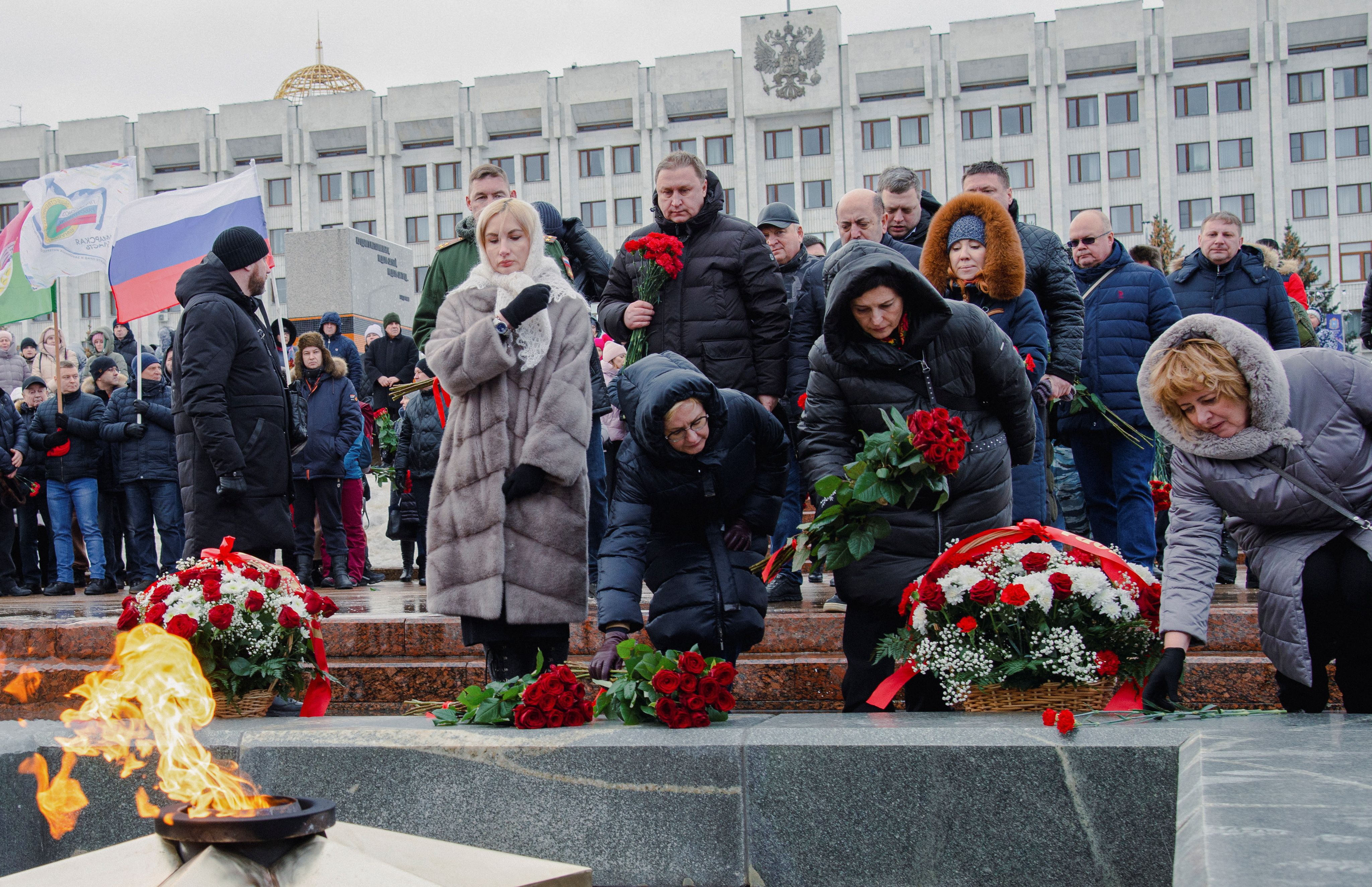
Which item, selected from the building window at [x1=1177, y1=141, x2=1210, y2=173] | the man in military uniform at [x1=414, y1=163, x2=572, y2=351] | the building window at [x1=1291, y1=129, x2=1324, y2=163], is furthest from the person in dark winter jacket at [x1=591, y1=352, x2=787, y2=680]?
the building window at [x1=1291, y1=129, x2=1324, y2=163]

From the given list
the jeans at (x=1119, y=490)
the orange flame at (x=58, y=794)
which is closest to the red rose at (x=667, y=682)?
the orange flame at (x=58, y=794)

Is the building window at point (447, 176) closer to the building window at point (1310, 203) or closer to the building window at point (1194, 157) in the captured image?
the building window at point (1194, 157)

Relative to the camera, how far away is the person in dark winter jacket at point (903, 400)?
405 centimetres

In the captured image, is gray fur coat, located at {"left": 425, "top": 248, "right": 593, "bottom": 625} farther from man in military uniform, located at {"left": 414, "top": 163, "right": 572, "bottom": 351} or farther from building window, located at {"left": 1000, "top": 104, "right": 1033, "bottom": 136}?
building window, located at {"left": 1000, "top": 104, "right": 1033, "bottom": 136}

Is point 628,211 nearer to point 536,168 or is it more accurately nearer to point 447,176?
point 536,168

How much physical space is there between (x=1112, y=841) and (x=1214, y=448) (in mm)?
1081

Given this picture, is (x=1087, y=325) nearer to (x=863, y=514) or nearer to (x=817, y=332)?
(x=817, y=332)

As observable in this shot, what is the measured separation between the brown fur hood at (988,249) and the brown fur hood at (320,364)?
508 centimetres

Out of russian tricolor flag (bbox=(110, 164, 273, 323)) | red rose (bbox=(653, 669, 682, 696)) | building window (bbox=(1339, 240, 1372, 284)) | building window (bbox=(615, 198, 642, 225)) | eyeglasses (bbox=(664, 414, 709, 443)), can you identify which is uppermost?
building window (bbox=(615, 198, 642, 225))

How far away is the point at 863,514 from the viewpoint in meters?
3.99

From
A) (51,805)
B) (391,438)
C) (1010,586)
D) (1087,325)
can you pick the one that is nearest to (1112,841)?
(1010,586)

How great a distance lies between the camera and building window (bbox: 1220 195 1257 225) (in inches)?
1702

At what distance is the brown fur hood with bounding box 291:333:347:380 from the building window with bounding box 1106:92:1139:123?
137 feet

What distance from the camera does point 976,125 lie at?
4597 centimetres
